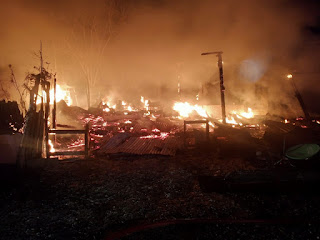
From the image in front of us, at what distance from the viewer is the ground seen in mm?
4422

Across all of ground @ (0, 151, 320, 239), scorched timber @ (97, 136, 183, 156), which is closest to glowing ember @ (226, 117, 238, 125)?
scorched timber @ (97, 136, 183, 156)

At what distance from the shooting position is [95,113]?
59.2 ft

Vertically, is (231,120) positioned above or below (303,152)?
above

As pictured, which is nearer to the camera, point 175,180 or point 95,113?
point 175,180

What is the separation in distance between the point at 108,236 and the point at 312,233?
396 cm

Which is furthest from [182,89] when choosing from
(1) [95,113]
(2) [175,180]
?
(2) [175,180]

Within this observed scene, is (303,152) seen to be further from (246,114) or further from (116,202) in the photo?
(246,114)

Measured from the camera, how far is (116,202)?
5316 millimetres


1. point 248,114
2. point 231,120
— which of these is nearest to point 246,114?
point 248,114

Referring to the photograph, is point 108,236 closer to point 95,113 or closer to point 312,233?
point 312,233

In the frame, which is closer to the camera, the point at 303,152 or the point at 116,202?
the point at 116,202

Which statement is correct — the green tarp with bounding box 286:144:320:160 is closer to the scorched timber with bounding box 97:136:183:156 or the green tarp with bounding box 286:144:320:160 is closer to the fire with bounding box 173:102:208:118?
the scorched timber with bounding box 97:136:183:156

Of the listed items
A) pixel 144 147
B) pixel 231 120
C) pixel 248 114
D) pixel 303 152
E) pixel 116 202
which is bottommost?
pixel 116 202

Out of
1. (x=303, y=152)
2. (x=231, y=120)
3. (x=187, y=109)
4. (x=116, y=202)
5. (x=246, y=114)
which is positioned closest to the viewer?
(x=116, y=202)
